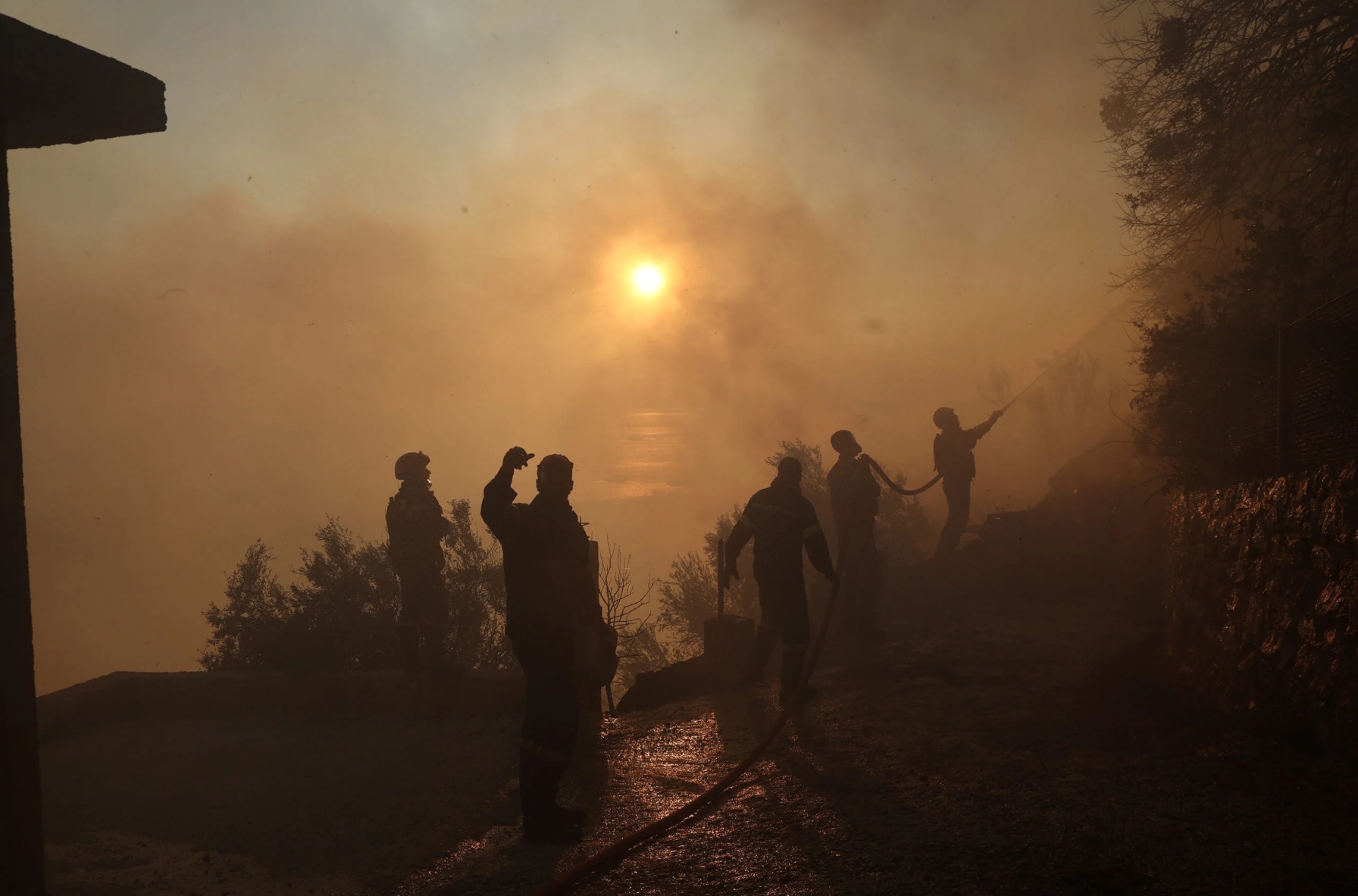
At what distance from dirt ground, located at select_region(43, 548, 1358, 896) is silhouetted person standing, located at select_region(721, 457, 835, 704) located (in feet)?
1.53

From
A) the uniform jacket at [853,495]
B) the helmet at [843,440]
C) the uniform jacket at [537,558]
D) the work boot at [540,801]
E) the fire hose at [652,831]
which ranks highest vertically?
the helmet at [843,440]

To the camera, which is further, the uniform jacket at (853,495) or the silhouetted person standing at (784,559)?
the uniform jacket at (853,495)

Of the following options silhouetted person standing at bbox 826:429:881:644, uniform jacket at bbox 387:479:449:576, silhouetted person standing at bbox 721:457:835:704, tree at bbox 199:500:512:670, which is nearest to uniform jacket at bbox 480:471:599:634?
silhouetted person standing at bbox 721:457:835:704

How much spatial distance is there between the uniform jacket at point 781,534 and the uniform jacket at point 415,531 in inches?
117

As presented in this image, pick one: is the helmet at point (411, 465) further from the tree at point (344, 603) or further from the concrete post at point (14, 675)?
the tree at point (344, 603)

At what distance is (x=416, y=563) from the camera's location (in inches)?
352

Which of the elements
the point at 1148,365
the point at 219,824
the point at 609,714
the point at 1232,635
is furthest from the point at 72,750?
the point at 1148,365

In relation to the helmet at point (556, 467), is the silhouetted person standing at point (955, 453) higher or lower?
higher

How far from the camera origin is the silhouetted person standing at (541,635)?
190 inches

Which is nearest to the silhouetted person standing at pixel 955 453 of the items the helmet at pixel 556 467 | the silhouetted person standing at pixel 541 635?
the helmet at pixel 556 467

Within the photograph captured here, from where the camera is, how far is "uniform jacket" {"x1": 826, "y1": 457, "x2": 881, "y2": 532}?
32.8 feet

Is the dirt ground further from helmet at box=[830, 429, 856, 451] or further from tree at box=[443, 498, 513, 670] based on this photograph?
tree at box=[443, 498, 513, 670]

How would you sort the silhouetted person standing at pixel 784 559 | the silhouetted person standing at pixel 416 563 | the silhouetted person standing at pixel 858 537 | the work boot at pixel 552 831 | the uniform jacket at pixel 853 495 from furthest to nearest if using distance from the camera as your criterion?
the silhouetted person standing at pixel 858 537, the uniform jacket at pixel 853 495, the silhouetted person standing at pixel 416 563, the silhouetted person standing at pixel 784 559, the work boot at pixel 552 831

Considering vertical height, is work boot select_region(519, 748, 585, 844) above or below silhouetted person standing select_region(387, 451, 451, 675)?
below
